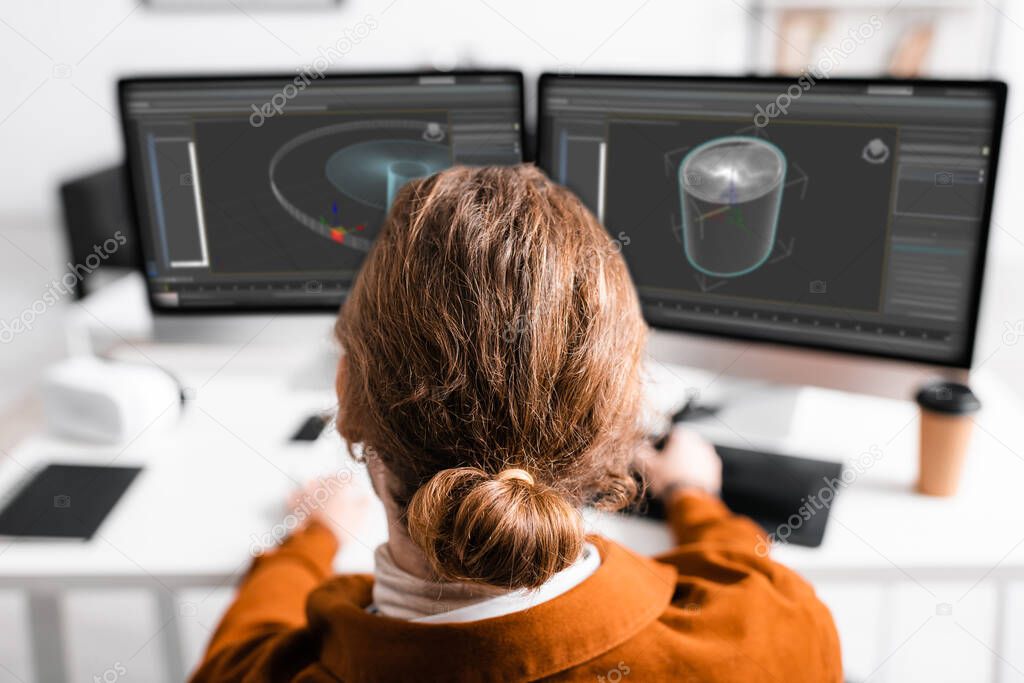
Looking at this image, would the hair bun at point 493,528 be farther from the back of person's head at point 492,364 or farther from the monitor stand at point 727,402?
the monitor stand at point 727,402

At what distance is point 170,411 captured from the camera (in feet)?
4.67

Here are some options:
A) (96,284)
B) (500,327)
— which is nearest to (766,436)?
(500,327)

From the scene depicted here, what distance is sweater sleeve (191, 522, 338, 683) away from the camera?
0.91 meters

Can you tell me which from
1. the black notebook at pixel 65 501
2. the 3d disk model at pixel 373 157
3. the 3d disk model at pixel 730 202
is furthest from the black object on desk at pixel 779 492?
the black notebook at pixel 65 501

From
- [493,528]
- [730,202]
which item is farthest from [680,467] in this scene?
[493,528]

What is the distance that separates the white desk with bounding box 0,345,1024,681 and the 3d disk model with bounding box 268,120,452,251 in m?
0.34

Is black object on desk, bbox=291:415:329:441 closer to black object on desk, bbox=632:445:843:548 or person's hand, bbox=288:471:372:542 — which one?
person's hand, bbox=288:471:372:542

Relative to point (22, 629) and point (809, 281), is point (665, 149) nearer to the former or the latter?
point (809, 281)

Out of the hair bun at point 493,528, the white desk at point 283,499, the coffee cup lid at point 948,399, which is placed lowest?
the white desk at point 283,499

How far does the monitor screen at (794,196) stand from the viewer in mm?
1161

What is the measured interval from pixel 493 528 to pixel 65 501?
82cm

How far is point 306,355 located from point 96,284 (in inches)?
31.1

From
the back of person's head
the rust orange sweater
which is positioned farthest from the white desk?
the back of person's head

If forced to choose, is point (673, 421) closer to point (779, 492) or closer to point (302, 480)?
point (779, 492)
